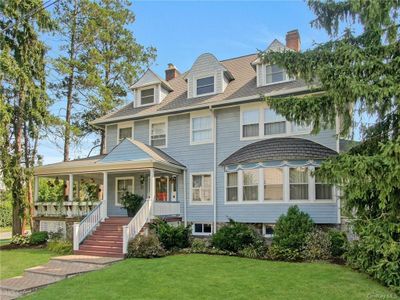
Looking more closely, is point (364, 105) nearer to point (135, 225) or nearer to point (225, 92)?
point (225, 92)

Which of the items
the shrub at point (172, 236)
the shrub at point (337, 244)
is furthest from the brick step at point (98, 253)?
the shrub at point (337, 244)

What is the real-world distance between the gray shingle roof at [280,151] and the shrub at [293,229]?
215 centimetres

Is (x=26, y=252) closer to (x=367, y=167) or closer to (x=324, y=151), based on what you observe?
(x=324, y=151)

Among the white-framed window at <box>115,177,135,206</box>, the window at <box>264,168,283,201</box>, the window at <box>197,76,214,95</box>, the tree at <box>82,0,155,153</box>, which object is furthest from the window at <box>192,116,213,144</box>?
the tree at <box>82,0,155,153</box>

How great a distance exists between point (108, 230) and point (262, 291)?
8.86 metres

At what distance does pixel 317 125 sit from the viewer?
9.43 metres

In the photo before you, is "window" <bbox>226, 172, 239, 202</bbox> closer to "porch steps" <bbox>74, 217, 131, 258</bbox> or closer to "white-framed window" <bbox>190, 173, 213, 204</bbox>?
"white-framed window" <bbox>190, 173, 213, 204</bbox>

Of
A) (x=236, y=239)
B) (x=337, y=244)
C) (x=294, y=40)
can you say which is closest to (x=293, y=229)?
(x=337, y=244)

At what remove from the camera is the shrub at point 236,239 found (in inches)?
515

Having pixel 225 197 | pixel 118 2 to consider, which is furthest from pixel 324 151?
pixel 118 2

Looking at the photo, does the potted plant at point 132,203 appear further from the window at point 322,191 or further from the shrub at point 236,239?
the window at point 322,191

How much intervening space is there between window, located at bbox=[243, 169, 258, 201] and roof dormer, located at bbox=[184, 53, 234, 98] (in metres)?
4.50

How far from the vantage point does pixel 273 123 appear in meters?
15.5

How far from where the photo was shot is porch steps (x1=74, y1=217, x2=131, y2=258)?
1368cm
